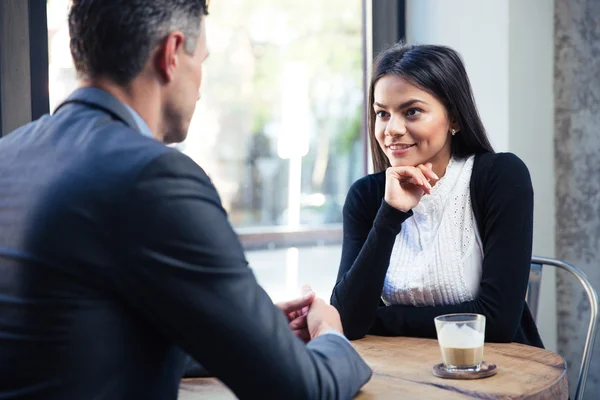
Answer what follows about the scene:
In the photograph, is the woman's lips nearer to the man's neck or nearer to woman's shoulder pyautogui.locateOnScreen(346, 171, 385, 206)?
woman's shoulder pyautogui.locateOnScreen(346, 171, 385, 206)

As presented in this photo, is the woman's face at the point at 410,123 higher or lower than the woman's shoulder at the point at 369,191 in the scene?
higher

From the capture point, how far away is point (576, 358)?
2.82 meters

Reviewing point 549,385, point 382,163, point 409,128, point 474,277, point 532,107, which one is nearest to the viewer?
point 549,385

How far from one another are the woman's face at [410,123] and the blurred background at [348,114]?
72 centimetres

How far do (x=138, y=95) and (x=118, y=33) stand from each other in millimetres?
89

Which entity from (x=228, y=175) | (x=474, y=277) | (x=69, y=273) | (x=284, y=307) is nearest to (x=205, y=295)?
(x=69, y=273)

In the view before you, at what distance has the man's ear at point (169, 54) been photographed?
1.01 meters

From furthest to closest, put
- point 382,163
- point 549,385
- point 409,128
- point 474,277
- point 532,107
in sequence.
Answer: point 532,107 < point 382,163 < point 409,128 < point 474,277 < point 549,385

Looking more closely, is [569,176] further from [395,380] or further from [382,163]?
[395,380]

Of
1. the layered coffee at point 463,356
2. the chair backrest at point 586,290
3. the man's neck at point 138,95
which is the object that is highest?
the man's neck at point 138,95

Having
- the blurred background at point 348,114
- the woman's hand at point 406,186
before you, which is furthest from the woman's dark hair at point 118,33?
the blurred background at point 348,114

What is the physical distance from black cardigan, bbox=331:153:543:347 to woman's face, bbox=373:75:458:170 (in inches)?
5.9

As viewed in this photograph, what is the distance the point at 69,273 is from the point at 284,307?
0.55 metres

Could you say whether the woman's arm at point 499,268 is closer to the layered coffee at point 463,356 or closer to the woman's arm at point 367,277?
the woman's arm at point 367,277
